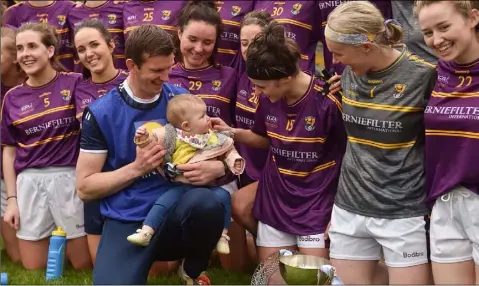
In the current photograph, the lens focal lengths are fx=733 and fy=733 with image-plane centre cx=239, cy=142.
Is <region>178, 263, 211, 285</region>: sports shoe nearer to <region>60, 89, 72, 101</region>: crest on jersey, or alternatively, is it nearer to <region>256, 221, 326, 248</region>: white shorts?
<region>256, 221, 326, 248</region>: white shorts

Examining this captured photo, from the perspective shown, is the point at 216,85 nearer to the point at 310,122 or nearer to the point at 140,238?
the point at 310,122

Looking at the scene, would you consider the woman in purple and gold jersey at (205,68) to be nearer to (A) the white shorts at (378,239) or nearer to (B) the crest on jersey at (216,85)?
(B) the crest on jersey at (216,85)

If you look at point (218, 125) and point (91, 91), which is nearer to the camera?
point (218, 125)

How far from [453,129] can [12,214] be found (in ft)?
11.1

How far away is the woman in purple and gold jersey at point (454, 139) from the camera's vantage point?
3605 mm

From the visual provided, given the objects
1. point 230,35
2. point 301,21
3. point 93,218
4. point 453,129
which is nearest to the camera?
point 453,129

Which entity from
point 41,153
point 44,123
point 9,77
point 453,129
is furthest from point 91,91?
point 453,129

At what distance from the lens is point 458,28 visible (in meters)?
3.60

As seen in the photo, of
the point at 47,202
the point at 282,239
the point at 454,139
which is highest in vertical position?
the point at 454,139

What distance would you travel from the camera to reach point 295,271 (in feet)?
12.3

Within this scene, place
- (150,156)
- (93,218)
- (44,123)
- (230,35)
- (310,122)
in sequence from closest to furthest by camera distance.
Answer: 1. (150,156)
2. (310,122)
3. (93,218)
4. (44,123)
5. (230,35)

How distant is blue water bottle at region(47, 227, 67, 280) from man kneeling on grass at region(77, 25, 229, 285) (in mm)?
814

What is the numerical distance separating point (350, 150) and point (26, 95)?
2.62m

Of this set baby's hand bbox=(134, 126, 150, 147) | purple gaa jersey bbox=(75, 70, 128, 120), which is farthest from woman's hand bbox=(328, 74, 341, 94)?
purple gaa jersey bbox=(75, 70, 128, 120)
